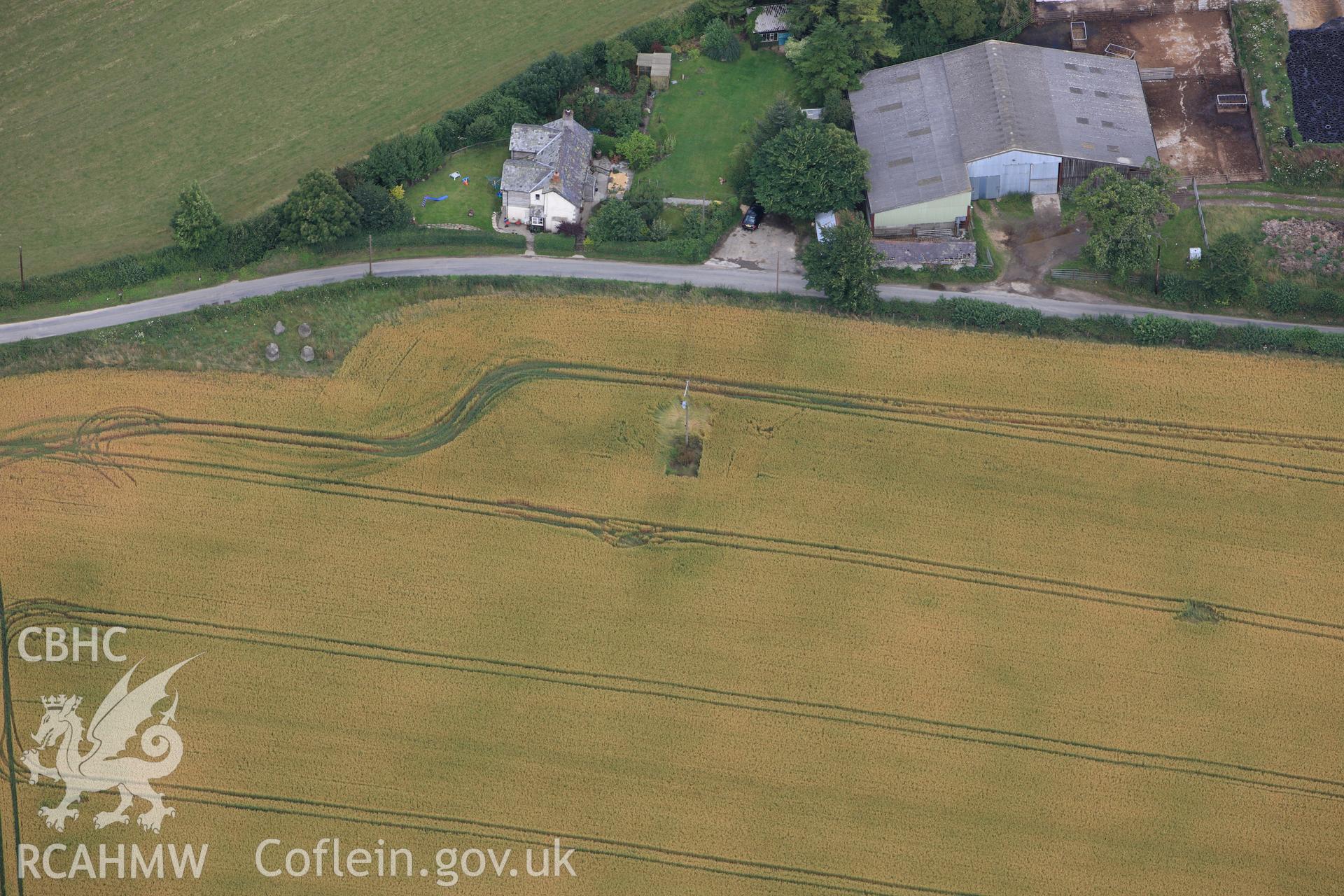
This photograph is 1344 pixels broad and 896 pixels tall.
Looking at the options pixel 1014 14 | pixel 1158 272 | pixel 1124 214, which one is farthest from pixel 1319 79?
pixel 1124 214

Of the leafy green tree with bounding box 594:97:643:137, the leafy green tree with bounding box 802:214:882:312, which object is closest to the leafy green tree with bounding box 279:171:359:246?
the leafy green tree with bounding box 594:97:643:137

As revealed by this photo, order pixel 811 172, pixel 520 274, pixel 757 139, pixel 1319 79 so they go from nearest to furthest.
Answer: pixel 811 172
pixel 520 274
pixel 757 139
pixel 1319 79

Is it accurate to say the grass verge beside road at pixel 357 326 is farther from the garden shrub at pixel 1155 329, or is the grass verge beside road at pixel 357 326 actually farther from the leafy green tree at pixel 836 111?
the leafy green tree at pixel 836 111

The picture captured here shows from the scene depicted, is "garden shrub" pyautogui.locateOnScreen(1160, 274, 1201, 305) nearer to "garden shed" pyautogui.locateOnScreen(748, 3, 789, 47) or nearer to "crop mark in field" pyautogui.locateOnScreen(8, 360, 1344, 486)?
"crop mark in field" pyautogui.locateOnScreen(8, 360, 1344, 486)

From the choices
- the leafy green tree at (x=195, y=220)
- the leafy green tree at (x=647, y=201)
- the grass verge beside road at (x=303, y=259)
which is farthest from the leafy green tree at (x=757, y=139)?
the leafy green tree at (x=195, y=220)

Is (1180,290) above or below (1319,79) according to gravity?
below

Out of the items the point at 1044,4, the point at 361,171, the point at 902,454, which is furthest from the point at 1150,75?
the point at 361,171

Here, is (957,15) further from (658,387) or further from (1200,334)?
(658,387)
